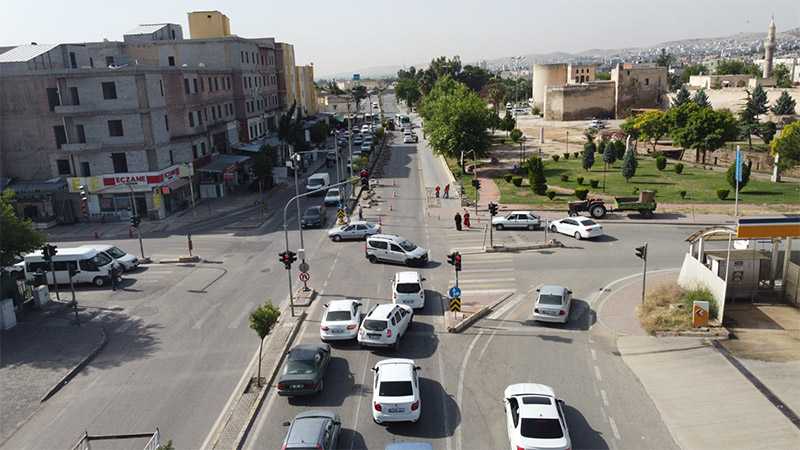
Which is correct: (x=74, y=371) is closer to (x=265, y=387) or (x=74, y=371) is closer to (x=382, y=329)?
(x=265, y=387)

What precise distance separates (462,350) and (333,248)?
16.2 meters

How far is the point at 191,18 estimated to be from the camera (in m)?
69.8

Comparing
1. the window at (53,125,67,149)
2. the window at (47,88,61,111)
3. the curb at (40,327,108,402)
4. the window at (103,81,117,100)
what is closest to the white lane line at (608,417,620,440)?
the curb at (40,327,108,402)

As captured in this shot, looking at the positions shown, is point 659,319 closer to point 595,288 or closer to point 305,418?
point 595,288

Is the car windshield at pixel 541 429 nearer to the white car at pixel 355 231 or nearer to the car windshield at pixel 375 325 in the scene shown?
the car windshield at pixel 375 325

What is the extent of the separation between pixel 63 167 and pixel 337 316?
33529 millimetres

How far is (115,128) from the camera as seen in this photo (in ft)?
144

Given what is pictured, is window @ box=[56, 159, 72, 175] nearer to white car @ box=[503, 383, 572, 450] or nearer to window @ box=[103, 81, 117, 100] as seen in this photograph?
window @ box=[103, 81, 117, 100]

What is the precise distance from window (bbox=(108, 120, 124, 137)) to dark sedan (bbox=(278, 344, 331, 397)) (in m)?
33.1

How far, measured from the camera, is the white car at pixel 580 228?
112ft

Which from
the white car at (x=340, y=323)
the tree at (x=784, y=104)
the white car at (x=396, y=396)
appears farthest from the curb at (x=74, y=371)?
the tree at (x=784, y=104)

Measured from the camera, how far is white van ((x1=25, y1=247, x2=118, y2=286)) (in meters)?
30.1

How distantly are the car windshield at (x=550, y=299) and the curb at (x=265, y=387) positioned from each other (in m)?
9.81

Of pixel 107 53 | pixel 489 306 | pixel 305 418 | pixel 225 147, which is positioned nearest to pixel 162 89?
pixel 225 147
